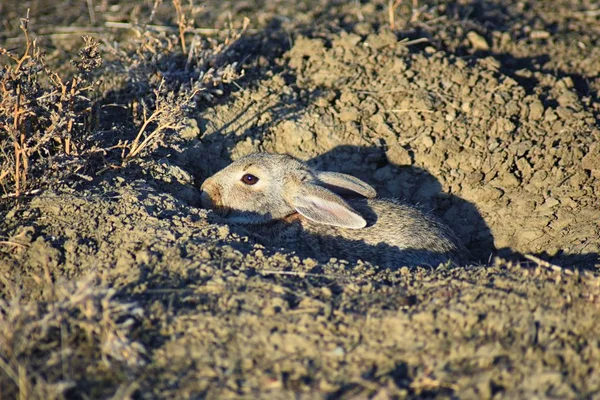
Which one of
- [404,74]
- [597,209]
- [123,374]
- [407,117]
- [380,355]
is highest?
[404,74]

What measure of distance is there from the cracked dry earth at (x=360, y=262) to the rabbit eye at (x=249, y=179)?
20.9 inches

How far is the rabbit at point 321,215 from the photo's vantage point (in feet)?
19.8

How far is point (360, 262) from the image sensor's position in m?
5.14

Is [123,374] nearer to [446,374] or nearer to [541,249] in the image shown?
[446,374]

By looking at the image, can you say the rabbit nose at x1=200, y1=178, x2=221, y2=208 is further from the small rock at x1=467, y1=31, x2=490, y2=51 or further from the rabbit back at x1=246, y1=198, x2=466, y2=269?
the small rock at x1=467, y1=31, x2=490, y2=51

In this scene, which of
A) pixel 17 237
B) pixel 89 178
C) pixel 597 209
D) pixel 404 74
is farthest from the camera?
pixel 404 74

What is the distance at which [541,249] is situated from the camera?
647cm

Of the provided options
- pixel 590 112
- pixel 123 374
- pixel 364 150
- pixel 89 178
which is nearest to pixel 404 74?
pixel 364 150

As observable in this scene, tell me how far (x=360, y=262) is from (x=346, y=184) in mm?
1512

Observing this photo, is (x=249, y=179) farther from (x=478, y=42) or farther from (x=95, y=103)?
(x=478, y=42)

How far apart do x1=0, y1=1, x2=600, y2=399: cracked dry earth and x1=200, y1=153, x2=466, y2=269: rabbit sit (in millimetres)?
548

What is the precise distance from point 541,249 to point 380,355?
3383 mm

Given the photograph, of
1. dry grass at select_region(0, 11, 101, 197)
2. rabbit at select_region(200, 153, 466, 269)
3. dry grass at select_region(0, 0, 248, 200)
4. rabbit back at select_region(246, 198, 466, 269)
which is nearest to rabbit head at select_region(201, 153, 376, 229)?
rabbit at select_region(200, 153, 466, 269)

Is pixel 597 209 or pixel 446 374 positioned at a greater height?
pixel 597 209
